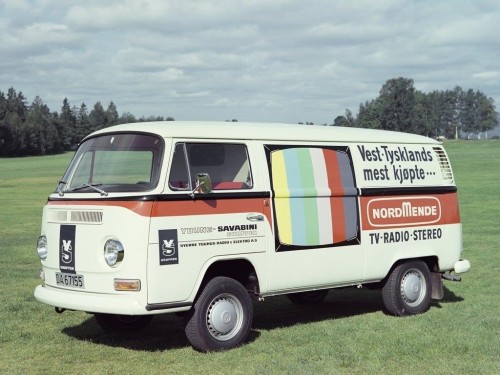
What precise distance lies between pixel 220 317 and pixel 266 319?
2.01 meters

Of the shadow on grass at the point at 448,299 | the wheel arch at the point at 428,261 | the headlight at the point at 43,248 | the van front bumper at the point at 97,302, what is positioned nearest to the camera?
the van front bumper at the point at 97,302

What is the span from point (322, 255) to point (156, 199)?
2.29 meters

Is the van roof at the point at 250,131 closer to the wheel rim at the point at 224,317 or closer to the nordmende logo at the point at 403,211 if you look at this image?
the nordmende logo at the point at 403,211

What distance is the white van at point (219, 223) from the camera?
296 inches

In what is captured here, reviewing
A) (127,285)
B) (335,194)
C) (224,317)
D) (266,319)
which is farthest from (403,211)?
(127,285)

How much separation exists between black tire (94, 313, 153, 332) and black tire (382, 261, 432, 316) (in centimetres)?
303

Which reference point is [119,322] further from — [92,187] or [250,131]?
[250,131]

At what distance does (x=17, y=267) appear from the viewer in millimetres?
14906

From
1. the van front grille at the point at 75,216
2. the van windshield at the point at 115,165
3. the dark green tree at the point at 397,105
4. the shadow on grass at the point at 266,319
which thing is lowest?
the shadow on grass at the point at 266,319

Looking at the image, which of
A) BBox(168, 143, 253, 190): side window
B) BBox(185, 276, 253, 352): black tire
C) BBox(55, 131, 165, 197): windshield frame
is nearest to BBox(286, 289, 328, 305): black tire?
BBox(185, 276, 253, 352): black tire

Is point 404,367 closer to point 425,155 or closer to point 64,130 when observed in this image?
point 425,155

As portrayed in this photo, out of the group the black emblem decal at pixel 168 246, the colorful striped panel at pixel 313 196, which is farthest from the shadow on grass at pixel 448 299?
the black emblem decal at pixel 168 246

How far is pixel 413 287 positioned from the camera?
10180 mm

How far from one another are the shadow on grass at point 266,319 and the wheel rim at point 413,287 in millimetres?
478
